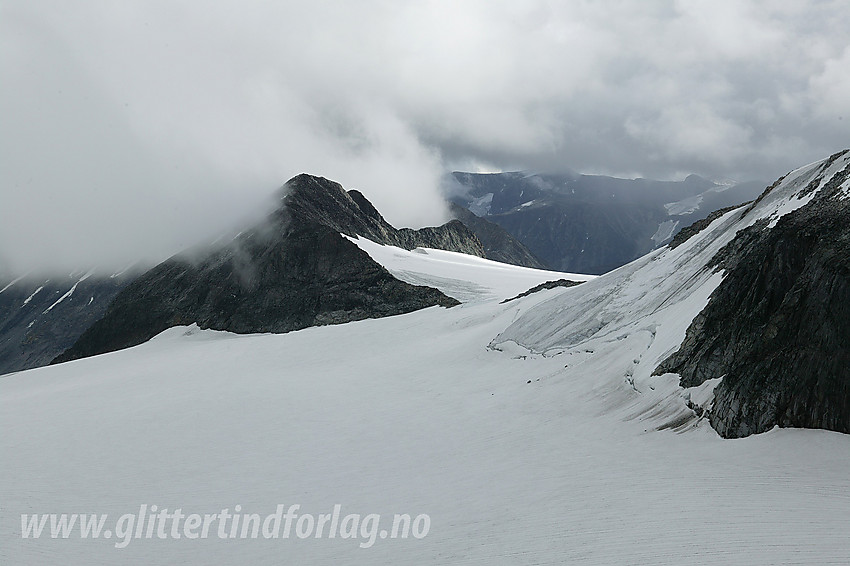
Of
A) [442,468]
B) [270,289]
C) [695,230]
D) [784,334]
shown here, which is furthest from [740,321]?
[270,289]

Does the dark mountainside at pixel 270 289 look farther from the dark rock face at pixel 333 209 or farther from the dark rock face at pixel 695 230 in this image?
the dark rock face at pixel 695 230

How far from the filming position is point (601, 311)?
21.6 m

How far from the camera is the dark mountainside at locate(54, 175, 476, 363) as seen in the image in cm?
5794

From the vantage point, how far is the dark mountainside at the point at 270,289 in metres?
57.9

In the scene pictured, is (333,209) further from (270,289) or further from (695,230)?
(695,230)

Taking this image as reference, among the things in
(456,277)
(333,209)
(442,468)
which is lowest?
(442,468)

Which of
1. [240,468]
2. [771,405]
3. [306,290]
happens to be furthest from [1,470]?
[306,290]

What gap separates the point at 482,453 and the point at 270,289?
175 feet

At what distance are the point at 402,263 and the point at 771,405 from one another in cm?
6089

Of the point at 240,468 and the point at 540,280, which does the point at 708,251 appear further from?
the point at 540,280

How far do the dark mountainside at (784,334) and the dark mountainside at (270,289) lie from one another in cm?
3829

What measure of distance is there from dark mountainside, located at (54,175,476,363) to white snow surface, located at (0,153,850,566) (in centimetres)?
2866

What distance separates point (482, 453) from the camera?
13.3m

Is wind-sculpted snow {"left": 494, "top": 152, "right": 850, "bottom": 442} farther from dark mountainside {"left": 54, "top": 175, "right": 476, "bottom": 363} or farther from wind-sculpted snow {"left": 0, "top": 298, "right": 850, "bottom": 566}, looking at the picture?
dark mountainside {"left": 54, "top": 175, "right": 476, "bottom": 363}
